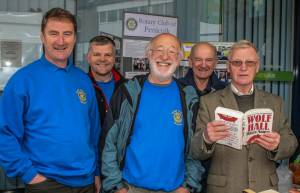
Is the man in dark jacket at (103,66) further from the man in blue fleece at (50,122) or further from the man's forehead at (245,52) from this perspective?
the man's forehead at (245,52)

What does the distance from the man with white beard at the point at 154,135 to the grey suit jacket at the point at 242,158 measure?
4.1 inches

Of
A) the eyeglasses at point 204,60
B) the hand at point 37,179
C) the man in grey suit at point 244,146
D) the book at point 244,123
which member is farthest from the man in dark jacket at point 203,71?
the hand at point 37,179

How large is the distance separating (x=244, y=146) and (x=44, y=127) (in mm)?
1310

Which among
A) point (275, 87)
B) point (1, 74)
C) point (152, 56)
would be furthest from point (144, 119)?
point (275, 87)

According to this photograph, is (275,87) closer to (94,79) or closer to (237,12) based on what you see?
(237,12)

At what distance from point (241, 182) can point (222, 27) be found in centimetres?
392

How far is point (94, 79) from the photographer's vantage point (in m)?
3.73

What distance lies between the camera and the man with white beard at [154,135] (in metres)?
2.72

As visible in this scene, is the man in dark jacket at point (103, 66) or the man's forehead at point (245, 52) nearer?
the man's forehead at point (245, 52)

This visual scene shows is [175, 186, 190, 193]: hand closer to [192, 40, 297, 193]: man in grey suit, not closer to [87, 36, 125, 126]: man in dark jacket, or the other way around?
[192, 40, 297, 193]: man in grey suit

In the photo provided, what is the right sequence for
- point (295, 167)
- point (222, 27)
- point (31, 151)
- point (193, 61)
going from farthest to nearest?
point (222, 27)
point (193, 61)
point (295, 167)
point (31, 151)

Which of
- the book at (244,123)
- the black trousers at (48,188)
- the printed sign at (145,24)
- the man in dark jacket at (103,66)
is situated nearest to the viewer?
the book at (244,123)

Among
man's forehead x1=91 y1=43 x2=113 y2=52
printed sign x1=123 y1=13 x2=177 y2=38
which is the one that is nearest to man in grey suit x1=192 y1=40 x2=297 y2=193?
man's forehead x1=91 y1=43 x2=113 y2=52

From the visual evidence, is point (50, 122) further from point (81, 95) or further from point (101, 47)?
point (101, 47)
